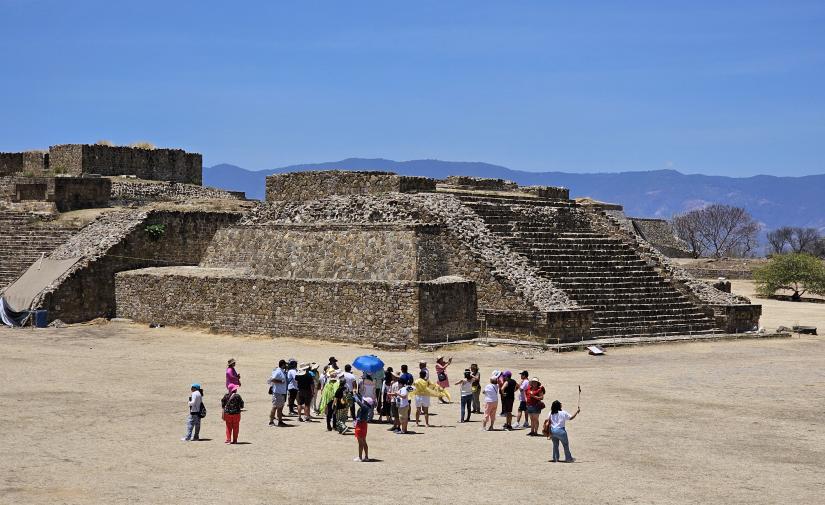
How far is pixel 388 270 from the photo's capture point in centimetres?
2906

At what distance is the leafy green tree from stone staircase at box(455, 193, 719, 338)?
67.1 feet

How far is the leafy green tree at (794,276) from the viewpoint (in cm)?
5088

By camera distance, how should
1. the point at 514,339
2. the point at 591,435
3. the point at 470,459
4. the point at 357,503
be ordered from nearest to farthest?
the point at 357,503, the point at 470,459, the point at 591,435, the point at 514,339

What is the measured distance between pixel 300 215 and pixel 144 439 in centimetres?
1698

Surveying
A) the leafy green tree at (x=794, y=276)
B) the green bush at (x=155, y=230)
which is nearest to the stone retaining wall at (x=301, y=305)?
the green bush at (x=155, y=230)

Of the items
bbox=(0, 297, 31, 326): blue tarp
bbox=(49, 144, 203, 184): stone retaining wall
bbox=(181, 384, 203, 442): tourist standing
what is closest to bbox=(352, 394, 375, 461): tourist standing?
bbox=(181, 384, 203, 442): tourist standing

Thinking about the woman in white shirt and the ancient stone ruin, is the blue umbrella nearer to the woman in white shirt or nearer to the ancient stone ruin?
the woman in white shirt

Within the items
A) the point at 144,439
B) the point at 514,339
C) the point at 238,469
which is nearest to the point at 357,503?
the point at 238,469

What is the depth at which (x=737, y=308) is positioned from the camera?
1245 inches

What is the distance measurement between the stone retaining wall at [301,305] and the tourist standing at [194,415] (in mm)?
11094

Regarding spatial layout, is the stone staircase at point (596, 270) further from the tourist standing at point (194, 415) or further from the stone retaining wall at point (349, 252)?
the tourist standing at point (194, 415)

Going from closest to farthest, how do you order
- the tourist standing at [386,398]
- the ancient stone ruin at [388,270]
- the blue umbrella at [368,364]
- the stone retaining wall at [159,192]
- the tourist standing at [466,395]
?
the blue umbrella at [368,364] → the tourist standing at [386,398] → the tourist standing at [466,395] → the ancient stone ruin at [388,270] → the stone retaining wall at [159,192]

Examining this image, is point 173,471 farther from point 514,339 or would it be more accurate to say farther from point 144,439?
point 514,339

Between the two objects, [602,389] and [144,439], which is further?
[602,389]
